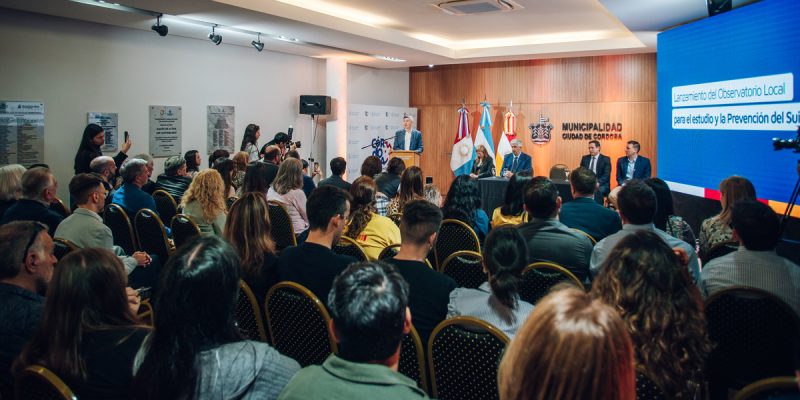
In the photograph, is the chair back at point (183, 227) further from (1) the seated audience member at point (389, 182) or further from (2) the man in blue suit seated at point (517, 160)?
(2) the man in blue suit seated at point (517, 160)

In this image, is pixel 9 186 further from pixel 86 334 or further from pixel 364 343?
pixel 364 343

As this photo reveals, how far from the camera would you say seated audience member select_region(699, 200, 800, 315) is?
2.70 meters

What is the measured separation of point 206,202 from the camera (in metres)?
4.76

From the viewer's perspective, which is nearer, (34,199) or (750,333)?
(750,333)

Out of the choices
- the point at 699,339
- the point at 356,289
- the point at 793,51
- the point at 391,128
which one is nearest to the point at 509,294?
the point at 699,339

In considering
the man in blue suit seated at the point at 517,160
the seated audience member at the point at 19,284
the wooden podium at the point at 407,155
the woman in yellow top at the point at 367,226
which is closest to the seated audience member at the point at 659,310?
the seated audience member at the point at 19,284

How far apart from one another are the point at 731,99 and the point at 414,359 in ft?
19.8

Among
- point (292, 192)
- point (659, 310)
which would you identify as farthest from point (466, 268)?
point (292, 192)

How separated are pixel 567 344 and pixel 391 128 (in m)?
12.1

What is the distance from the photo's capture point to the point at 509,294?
2.15 meters

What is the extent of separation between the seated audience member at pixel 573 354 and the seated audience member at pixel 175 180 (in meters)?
5.78

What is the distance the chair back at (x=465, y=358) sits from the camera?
1934 millimetres

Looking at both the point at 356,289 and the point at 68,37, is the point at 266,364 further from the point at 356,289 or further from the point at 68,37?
the point at 68,37

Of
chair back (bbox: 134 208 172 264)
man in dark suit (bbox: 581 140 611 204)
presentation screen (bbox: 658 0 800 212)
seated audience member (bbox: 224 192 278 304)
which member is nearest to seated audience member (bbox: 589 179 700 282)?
seated audience member (bbox: 224 192 278 304)
